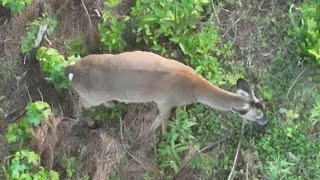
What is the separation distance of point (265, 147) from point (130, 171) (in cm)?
114

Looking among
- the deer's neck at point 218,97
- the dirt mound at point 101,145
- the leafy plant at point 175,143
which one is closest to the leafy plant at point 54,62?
the dirt mound at point 101,145

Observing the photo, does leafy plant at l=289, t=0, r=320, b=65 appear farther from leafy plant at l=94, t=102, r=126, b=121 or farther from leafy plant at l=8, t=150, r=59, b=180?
leafy plant at l=8, t=150, r=59, b=180

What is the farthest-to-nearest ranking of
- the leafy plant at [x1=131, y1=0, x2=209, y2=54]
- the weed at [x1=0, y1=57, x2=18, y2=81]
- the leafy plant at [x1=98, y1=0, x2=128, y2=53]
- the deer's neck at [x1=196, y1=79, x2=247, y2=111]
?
1. the weed at [x1=0, y1=57, x2=18, y2=81]
2. the leafy plant at [x1=98, y1=0, x2=128, y2=53]
3. the leafy plant at [x1=131, y1=0, x2=209, y2=54]
4. the deer's neck at [x1=196, y1=79, x2=247, y2=111]

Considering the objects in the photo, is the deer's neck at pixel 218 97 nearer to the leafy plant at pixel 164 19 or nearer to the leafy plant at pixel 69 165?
the leafy plant at pixel 164 19

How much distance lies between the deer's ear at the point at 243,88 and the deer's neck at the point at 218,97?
0.04m

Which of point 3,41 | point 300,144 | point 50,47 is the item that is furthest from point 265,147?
point 3,41

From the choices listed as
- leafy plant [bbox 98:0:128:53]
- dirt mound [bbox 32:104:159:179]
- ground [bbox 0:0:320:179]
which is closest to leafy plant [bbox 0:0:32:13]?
ground [bbox 0:0:320:179]

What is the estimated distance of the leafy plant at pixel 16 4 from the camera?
6.41 meters

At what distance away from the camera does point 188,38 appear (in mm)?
6316

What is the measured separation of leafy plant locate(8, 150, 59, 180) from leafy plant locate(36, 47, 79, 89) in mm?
672

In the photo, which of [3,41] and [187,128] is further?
[3,41]

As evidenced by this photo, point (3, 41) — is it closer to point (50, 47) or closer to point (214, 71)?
point (50, 47)

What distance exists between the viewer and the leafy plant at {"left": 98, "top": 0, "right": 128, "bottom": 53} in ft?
20.6

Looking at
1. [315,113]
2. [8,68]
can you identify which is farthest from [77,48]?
[315,113]
